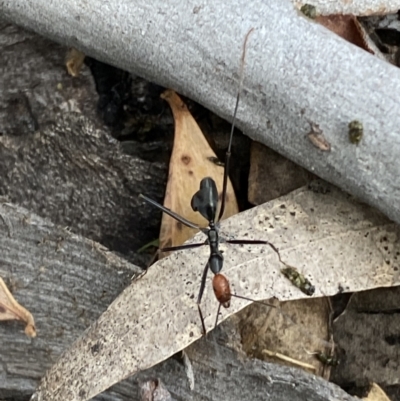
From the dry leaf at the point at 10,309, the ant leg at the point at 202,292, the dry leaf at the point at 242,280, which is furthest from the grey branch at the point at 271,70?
the dry leaf at the point at 10,309

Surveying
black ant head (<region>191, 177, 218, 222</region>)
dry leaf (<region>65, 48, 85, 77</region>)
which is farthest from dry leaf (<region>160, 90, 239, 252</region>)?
dry leaf (<region>65, 48, 85, 77</region>)

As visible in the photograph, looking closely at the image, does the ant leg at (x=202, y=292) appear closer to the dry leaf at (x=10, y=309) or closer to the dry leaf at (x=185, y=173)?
the dry leaf at (x=185, y=173)

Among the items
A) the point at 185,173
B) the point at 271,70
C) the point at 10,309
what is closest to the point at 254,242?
the point at 185,173

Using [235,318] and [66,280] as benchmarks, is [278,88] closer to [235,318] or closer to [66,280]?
[235,318]

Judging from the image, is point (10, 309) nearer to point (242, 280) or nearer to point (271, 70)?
point (242, 280)

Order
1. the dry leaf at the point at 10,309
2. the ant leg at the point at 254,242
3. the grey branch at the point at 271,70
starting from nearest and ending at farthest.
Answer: the grey branch at the point at 271,70, the ant leg at the point at 254,242, the dry leaf at the point at 10,309

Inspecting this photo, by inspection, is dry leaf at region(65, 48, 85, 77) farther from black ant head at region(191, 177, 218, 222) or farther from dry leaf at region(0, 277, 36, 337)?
dry leaf at region(0, 277, 36, 337)

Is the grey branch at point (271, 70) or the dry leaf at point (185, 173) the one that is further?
the dry leaf at point (185, 173)
